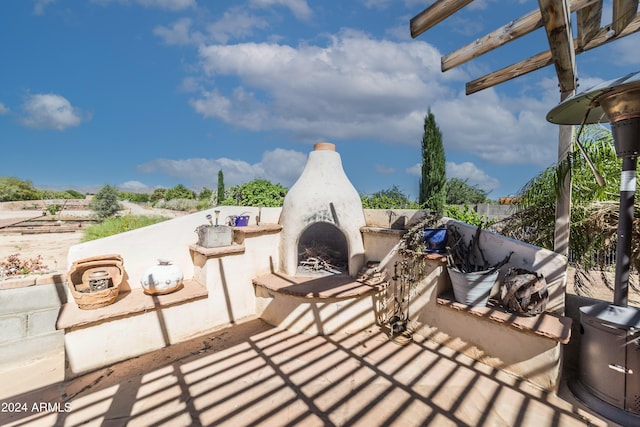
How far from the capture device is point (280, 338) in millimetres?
3611

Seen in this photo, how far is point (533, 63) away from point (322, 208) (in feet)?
10.0

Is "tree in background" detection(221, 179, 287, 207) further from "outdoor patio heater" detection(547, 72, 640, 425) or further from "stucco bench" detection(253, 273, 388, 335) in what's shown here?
"outdoor patio heater" detection(547, 72, 640, 425)

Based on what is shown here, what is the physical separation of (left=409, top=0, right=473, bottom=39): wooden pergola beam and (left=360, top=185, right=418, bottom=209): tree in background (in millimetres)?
4348

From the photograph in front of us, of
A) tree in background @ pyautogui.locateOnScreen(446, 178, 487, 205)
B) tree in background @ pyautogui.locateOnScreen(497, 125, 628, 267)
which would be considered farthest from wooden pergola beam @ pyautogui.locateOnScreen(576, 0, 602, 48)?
tree in background @ pyautogui.locateOnScreen(446, 178, 487, 205)

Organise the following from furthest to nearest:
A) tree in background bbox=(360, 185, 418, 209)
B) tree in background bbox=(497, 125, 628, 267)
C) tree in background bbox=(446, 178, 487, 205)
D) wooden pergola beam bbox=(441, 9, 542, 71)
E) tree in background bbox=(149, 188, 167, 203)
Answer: tree in background bbox=(149, 188, 167, 203), tree in background bbox=(446, 178, 487, 205), tree in background bbox=(360, 185, 418, 209), tree in background bbox=(497, 125, 628, 267), wooden pergola beam bbox=(441, 9, 542, 71)

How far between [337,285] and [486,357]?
1.92 m

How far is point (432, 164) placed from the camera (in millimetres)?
8211

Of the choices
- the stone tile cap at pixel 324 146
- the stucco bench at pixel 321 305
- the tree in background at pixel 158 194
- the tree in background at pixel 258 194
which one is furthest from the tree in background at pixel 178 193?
Answer: the stucco bench at pixel 321 305

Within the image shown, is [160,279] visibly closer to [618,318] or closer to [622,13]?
[618,318]

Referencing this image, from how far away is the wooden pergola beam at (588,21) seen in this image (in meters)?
2.35

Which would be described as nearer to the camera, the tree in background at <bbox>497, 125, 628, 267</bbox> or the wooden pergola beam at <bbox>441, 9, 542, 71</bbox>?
the wooden pergola beam at <bbox>441, 9, 542, 71</bbox>

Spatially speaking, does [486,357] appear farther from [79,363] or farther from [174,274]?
A: [79,363]

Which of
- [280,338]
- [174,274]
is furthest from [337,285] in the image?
[174,274]

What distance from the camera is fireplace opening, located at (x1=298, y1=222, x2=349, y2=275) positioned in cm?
480
